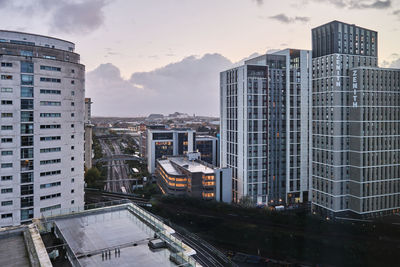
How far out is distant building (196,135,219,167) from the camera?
116500mm

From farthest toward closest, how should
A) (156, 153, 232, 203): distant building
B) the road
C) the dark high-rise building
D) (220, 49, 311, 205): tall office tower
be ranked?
the road < (156, 153, 232, 203): distant building < (220, 49, 311, 205): tall office tower < the dark high-rise building

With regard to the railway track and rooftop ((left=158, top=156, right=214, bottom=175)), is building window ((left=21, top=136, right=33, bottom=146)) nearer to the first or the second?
the railway track

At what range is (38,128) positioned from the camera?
44125 millimetres

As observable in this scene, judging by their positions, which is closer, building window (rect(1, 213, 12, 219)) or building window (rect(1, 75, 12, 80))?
building window (rect(1, 75, 12, 80))

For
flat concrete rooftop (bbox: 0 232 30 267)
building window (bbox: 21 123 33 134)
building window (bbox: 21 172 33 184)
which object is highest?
building window (bbox: 21 123 33 134)

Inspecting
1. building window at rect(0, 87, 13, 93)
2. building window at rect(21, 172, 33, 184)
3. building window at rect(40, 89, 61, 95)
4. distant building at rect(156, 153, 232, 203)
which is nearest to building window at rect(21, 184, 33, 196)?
building window at rect(21, 172, 33, 184)

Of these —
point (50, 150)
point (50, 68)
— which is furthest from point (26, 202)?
point (50, 68)

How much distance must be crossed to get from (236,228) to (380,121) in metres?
40.8

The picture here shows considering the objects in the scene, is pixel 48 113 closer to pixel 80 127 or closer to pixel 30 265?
pixel 80 127

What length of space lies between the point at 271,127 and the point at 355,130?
19097 mm

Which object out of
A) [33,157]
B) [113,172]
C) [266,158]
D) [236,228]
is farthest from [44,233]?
[113,172]

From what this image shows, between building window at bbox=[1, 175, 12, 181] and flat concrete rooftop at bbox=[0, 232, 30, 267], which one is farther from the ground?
flat concrete rooftop at bbox=[0, 232, 30, 267]

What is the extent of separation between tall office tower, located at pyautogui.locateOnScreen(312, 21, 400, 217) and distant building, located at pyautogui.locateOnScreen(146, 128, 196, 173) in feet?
174

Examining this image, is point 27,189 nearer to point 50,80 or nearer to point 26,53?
point 50,80
